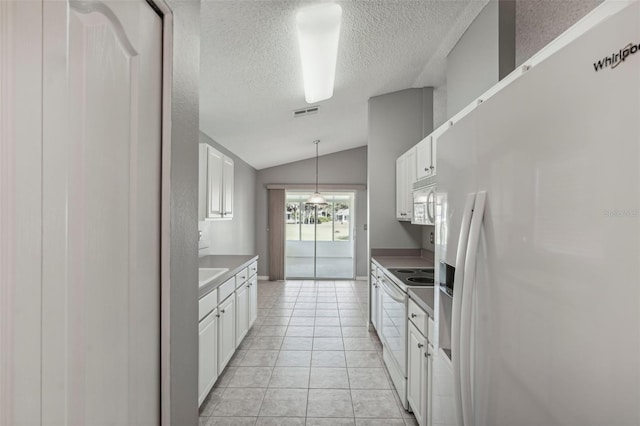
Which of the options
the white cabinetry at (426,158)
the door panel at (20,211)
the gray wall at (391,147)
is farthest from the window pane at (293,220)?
the door panel at (20,211)

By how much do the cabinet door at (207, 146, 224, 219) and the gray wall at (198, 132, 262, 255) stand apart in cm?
60

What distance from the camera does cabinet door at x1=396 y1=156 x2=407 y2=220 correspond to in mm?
3662

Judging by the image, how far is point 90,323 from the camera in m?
0.66

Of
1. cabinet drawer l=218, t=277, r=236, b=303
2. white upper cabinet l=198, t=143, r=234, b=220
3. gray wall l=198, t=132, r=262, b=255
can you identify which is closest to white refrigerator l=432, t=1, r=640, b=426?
cabinet drawer l=218, t=277, r=236, b=303

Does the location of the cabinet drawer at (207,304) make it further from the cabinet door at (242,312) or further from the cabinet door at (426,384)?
the cabinet door at (426,384)

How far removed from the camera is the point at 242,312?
11.0 feet

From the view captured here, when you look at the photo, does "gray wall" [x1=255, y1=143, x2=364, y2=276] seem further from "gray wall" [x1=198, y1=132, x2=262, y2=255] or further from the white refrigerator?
the white refrigerator

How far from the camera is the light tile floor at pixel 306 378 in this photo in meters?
2.29

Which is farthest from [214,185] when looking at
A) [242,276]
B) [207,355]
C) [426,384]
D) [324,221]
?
[324,221]

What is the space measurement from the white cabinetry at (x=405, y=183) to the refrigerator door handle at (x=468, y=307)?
8.24ft

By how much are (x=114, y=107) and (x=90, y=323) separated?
1.55ft

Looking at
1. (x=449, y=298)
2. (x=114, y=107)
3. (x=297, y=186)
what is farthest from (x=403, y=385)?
(x=297, y=186)

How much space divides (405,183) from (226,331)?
2377 millimetres

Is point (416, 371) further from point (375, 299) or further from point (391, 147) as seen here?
point (391, 147)
